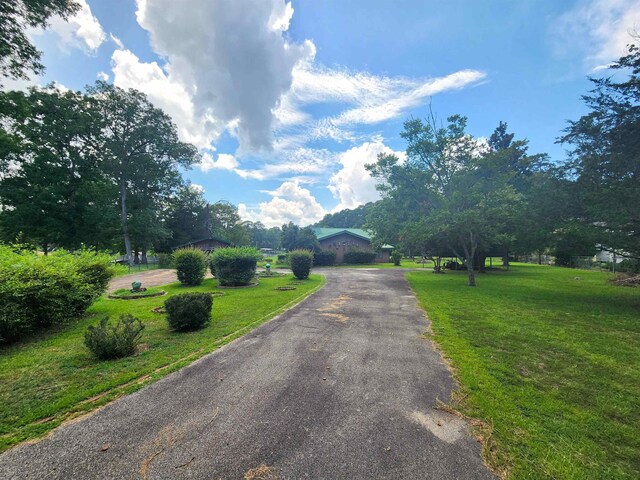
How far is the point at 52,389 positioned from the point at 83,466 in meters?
2.24

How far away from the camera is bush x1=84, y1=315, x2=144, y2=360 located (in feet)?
16.0

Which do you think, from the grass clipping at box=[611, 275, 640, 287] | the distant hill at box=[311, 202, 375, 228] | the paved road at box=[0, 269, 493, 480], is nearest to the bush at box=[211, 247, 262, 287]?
the paved road at box=[0, 269, 493, 480]

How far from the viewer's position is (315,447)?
8.64 feet

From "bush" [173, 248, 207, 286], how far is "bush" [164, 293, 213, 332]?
33.5 ft

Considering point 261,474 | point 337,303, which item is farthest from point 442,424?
point 337,303

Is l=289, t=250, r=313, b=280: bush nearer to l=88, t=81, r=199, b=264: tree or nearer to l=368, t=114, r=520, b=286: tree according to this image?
l=368, t=114, r=520, b=286: tree

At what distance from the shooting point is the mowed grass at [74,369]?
319 centimetres

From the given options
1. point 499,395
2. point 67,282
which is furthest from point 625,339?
point 67,282

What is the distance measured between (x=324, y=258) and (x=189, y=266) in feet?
67.2

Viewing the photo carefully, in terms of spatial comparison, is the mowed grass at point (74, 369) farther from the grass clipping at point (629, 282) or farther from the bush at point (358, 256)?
the bush at point (358, 256)

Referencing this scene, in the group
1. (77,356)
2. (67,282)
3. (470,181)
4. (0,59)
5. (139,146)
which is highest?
(139,146)

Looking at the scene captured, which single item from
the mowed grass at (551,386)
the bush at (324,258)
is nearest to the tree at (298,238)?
the bush at (324,258)

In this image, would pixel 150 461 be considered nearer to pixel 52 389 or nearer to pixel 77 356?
pixel 52 389

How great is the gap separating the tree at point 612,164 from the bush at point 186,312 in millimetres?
13796
